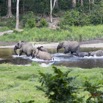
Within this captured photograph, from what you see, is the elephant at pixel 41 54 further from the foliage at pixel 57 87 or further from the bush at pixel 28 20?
the foliage at pixel 57 87

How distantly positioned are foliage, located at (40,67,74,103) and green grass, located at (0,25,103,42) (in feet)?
96.5

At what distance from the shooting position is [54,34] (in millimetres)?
35156

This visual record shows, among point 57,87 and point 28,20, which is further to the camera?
point 28,20

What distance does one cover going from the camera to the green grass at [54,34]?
34031 millimetres

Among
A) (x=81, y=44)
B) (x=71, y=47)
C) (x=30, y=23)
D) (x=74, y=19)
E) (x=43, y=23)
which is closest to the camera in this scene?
(x=71, y=47)

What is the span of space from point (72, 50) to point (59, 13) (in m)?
17.8

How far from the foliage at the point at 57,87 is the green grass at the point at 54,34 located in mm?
29405

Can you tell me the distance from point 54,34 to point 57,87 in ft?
102

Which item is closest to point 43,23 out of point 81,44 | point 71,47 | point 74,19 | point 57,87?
point 74,19

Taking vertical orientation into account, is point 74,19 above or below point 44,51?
above

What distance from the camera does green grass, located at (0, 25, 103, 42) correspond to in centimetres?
3403

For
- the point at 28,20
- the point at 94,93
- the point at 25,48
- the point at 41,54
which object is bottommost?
the point at 41,54

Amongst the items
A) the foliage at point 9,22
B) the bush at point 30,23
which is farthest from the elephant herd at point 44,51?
the foliage at point 9,22

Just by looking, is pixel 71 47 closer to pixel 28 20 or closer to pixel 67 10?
pixel 28 20
